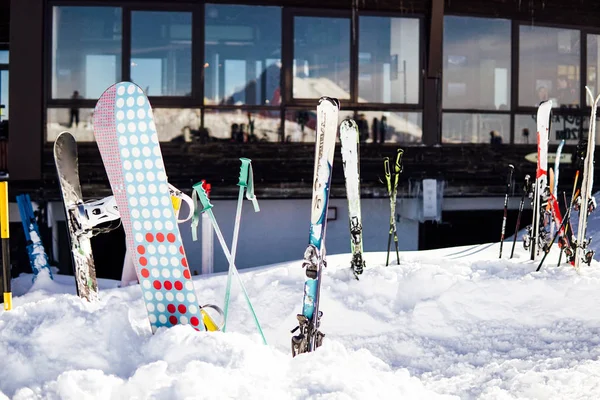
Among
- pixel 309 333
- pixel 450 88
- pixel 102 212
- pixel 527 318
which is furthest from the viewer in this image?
pixel 450 88

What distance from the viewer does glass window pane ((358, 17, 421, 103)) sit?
1020cm

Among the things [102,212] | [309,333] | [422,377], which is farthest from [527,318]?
[102,212]

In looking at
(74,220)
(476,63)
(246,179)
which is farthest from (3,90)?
(246,179)

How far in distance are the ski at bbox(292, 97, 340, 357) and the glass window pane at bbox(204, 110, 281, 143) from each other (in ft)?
16.9

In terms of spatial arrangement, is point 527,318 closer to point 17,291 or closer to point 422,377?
point 422,377

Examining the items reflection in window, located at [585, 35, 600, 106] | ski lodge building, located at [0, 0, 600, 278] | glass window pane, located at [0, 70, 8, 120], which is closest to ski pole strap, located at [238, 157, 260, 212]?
ski lodge building, located at [0, 0, 600, 278]

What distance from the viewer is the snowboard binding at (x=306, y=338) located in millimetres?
4371

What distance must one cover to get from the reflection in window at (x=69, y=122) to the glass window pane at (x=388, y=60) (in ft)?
11.7

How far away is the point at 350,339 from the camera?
5.39m

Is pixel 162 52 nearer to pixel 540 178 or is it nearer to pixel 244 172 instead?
pixel 540 178

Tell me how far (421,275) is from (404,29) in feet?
17.0

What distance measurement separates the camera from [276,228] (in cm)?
987

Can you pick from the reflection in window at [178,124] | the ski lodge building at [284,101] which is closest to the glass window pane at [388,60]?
the ski lodge building at [284,101]

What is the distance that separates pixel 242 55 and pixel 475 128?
3.44 m
